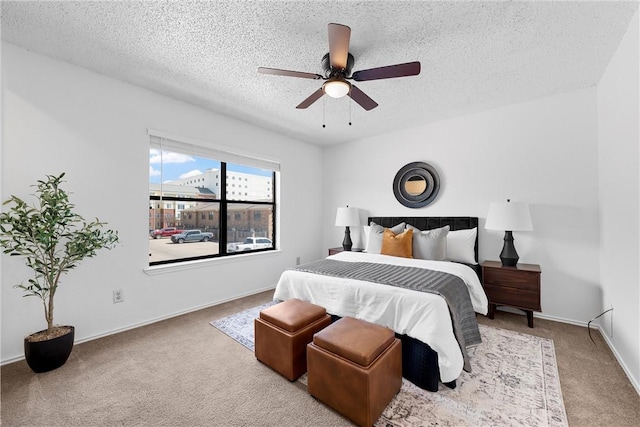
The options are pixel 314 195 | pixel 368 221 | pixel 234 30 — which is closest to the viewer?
pixel 234 30

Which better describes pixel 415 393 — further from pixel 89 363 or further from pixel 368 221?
pixel 368 221

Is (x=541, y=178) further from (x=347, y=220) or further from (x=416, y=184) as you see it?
(x=347, y=220)

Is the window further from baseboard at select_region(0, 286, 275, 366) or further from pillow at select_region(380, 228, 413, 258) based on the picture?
pillow at select_region(380, 228, 413, 258)

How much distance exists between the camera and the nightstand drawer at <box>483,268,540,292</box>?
2.73 metres

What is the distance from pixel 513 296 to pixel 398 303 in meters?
1.79

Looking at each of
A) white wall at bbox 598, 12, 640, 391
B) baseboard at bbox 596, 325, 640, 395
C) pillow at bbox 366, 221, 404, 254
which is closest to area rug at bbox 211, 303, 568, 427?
baseboard at bbox 596, 325, 640, 395

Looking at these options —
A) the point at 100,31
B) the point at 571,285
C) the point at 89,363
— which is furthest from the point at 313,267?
the point at 571,285

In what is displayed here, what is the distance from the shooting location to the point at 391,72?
6.27ft

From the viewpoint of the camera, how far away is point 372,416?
1463 mm

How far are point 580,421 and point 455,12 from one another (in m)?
2.72

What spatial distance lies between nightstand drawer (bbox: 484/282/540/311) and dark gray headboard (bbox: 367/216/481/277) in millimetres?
239

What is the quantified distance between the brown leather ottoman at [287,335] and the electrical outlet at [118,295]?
1675 mm

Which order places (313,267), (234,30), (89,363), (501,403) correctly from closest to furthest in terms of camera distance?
(501,403) → (234,30) → (89,363) → (313,267)

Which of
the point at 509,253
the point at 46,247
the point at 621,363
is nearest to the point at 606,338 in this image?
the point at 621,363
